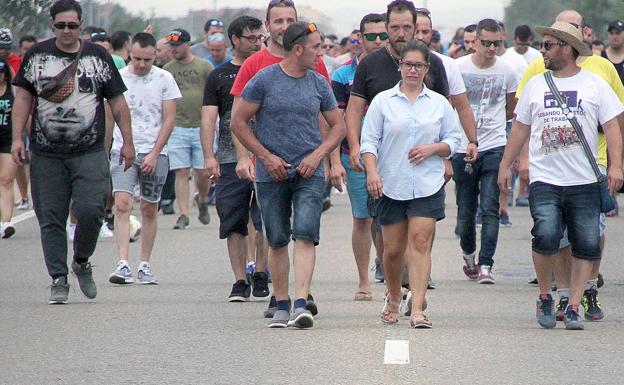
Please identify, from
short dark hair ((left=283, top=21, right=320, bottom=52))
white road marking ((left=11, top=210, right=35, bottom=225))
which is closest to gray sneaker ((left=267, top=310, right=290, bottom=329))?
short dark hair ((left=283, top=21, right=320, bottom=52))

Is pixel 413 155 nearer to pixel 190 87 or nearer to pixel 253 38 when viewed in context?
pixel 253 38

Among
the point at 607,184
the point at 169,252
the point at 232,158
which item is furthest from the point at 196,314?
the point at 169,252

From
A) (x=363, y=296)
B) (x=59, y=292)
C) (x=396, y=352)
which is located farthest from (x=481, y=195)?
(x=396, y=352)

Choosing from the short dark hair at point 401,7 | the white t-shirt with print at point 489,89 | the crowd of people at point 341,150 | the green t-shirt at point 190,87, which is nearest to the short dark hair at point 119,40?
the green t-shirt at point 190,87

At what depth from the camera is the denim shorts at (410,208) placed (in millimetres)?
10320

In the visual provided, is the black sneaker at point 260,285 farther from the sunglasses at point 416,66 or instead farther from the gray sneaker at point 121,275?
the sunglasses at point 416,66

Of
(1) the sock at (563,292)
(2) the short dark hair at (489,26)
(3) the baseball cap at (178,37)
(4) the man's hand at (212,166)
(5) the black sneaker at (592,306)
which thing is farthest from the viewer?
(3) the baseball cap at (178,37)

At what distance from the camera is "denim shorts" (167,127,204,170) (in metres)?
18.2

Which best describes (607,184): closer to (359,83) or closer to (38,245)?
(359,83)

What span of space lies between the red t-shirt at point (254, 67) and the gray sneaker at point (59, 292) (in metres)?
1.94

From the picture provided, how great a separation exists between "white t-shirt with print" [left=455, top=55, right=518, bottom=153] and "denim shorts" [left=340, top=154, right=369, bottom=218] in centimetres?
190

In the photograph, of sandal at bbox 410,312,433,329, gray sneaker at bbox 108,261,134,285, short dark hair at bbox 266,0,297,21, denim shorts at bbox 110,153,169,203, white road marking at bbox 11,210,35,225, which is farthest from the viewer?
white road marking at bbox 11,210,35,225

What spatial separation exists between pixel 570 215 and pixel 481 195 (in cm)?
301

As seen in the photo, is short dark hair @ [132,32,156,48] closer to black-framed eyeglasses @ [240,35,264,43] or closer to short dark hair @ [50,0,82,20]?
black-framed eyeglasses @ [240,35,264,43]
